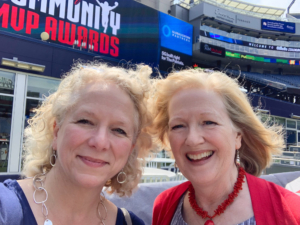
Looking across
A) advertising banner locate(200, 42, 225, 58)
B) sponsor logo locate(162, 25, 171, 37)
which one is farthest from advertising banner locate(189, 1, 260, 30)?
sponsor logo locate(162, 25, 171, 37)

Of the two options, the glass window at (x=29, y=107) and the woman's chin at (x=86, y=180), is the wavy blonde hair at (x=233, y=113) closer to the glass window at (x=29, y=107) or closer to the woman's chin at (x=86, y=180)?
the woman's chin at (x=86, y=180)

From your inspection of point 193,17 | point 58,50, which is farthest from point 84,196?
point 193,17

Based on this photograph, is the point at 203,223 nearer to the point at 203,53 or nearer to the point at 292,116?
the point at 292,116

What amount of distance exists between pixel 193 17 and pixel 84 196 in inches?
916

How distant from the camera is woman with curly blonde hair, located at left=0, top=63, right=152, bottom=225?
124 centimetres

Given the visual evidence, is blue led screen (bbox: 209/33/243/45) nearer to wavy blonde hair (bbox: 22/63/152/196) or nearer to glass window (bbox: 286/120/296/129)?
glass window (bbox: 286/120/296/129)

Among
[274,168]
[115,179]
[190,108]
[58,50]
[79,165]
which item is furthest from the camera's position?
[58,50]

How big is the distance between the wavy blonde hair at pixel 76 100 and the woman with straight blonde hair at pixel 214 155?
0.73 ft

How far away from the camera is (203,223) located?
1.48 m

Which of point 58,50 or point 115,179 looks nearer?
point 115,179

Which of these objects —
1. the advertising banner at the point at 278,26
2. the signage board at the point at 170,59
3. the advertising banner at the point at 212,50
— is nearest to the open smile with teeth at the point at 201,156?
the signage board at the point at 170,59

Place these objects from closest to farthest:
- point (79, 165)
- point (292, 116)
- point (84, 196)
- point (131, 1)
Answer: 1. point (79, 165)
2. point (84, 196)
3. point (131, 1)
4. point (292, 116)

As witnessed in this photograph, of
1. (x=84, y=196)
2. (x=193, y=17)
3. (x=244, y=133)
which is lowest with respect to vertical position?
(x=84, y=196)

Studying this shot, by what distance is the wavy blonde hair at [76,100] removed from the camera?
1435mm
